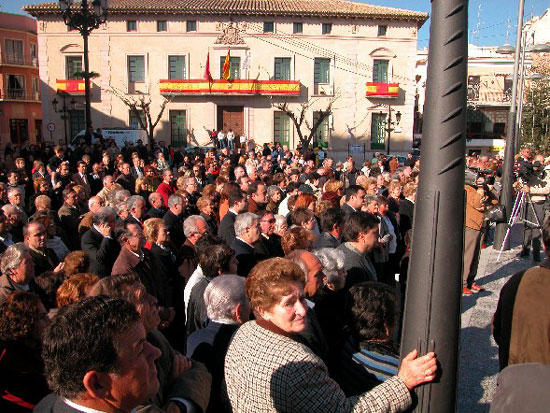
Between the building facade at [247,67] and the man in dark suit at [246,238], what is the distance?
30418mm

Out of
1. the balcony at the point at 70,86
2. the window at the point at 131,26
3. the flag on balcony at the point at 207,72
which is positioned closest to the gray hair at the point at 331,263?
the flag on balcony at the point at 207,72

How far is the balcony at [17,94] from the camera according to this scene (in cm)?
4288

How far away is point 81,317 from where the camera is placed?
1.60 meters

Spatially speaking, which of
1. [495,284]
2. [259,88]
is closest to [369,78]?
[259,88]

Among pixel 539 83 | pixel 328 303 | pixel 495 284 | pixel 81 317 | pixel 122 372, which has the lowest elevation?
pixel 495 284

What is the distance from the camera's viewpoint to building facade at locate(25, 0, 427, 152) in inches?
1348

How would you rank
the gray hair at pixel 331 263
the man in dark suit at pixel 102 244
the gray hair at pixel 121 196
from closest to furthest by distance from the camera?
the gray hair at pixel 331 263 < the man in dark suit at pixel 102 244 < the gray hair at pixel 121 196

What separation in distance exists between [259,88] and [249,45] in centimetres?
322

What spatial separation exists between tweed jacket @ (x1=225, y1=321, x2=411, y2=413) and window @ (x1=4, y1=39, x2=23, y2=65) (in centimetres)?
4932

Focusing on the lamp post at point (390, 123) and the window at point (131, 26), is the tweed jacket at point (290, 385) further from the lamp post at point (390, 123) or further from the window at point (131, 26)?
the window at point (131, 26)

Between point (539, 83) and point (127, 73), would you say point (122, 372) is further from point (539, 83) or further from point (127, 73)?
point (127, 73)

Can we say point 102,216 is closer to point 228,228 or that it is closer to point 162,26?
point 228,228

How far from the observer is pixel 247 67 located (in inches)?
1362

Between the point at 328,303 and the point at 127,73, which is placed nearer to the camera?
the point at 328,303
